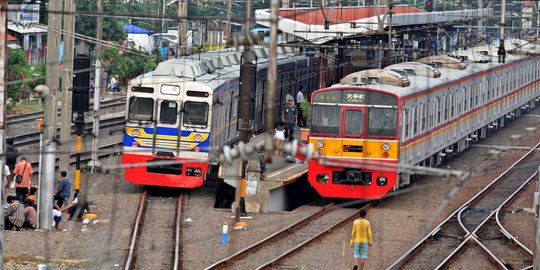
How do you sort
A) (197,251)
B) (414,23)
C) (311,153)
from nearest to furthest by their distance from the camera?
(311,153)
(197,251)
(414,23)

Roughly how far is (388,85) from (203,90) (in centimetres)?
319

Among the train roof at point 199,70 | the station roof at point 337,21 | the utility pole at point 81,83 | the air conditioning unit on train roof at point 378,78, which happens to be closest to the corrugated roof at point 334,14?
the station roof at point 337,21

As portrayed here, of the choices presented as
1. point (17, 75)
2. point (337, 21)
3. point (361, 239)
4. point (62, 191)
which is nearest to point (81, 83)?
point (62, 191)

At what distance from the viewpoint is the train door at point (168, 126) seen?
2034 centimetres

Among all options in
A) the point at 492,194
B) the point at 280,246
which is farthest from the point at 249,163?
the point at 492,194

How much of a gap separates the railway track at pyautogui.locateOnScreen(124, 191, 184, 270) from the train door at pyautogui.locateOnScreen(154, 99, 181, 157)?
0.93 metres

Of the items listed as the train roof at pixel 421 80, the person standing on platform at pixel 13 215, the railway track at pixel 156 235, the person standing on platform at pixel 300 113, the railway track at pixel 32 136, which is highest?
the train roof at pixel 421 80

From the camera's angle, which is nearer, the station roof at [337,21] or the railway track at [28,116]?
the station roof at [337,21]

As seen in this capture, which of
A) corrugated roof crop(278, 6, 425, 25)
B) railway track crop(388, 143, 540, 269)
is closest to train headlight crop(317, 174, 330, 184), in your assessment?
railway track crop(388, 143, 540, 269)

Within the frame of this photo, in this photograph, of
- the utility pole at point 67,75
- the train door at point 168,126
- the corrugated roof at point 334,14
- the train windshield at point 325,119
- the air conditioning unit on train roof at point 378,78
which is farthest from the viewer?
the corrugated roof at point 334,14

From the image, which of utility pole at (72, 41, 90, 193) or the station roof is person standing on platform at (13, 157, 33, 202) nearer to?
utility pole at (72, 41, 90, 193)

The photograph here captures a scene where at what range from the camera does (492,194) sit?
22.4 m

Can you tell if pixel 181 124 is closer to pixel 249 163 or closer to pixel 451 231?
pixel 249 163

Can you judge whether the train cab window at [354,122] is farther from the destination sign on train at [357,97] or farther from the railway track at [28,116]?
the railway track at [28,116]
